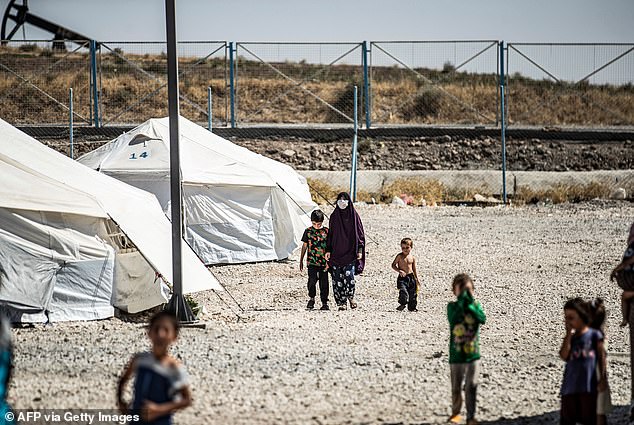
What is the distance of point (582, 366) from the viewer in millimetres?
6156

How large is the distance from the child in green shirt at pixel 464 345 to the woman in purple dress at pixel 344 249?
15.8 feet

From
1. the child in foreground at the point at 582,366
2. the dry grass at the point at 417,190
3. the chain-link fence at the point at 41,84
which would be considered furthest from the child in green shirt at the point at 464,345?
Result: the chain-link fence at the point at 41,84

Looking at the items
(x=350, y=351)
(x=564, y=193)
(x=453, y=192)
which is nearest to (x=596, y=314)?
(x=350, y=351)

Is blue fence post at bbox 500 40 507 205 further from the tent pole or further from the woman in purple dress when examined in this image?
the tent pole

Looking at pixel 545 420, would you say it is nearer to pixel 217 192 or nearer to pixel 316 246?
pixel 316 246

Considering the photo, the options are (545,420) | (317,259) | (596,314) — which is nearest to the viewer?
(596,314)

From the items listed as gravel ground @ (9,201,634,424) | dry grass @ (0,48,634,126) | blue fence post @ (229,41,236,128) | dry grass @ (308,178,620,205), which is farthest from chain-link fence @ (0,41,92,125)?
gravel ground @ (9,201,634,424)

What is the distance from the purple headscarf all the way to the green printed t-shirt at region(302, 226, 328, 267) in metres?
0.08

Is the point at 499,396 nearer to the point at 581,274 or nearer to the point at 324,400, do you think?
the point at 324,400

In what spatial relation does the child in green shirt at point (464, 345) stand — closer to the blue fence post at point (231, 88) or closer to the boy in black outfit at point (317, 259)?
the boy in black outfit at point (317, 259)

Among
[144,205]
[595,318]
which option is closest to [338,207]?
[144,205]

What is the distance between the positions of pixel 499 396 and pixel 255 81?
1168 inches

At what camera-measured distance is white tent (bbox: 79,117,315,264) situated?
1527 centimetres

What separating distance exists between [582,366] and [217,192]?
9.96 metres
